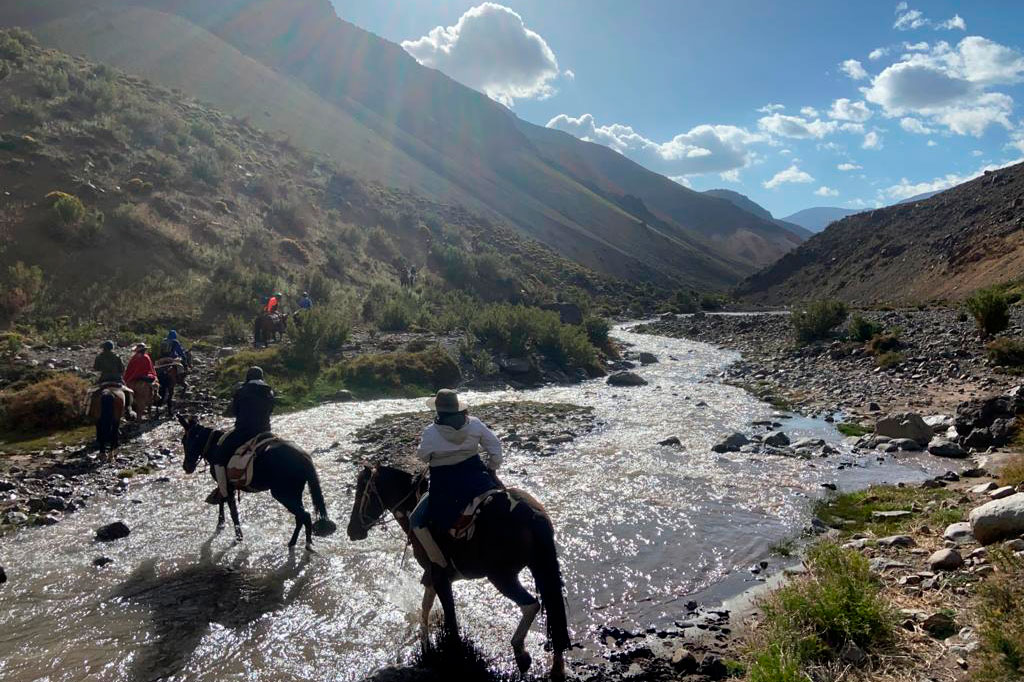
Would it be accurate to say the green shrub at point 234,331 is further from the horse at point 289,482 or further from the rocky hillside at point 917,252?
the rocky hillside at point 917,252

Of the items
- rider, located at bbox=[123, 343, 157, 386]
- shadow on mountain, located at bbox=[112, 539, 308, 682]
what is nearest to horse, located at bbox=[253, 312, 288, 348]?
rider, located at bbox=[123, 343, 157, 386]

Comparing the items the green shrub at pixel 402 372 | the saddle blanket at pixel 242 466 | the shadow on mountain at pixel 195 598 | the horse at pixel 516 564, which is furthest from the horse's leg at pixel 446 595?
the green shrub at pixel 402 372

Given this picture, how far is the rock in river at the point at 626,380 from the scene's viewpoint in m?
20.9

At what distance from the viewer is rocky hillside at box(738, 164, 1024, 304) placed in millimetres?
41406

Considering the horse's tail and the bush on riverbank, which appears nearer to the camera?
the bush on riverbank

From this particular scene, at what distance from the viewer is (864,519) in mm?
7840

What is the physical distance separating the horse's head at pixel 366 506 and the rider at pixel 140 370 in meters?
8.91

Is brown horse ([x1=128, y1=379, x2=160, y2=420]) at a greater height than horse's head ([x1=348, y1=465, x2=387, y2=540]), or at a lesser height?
lesser

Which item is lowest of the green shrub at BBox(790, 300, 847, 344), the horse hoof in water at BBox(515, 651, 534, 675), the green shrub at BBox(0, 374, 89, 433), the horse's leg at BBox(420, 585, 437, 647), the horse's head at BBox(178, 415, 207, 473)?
the green shrub at BBox(0, 374, 89, 433)

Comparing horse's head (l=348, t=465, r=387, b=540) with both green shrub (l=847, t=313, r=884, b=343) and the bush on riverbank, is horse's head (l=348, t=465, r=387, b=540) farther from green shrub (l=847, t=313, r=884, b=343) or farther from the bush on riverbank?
green shrub (l=847, t=313, r=884, b=343)

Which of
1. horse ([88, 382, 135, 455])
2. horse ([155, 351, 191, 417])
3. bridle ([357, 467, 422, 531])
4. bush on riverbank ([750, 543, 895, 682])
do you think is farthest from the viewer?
horse ([155, 351, 191, 417])

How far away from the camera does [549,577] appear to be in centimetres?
519

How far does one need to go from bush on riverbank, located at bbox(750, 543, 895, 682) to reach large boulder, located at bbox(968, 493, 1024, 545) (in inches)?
56.9

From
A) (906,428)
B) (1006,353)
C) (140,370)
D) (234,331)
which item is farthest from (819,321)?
(140,370)
